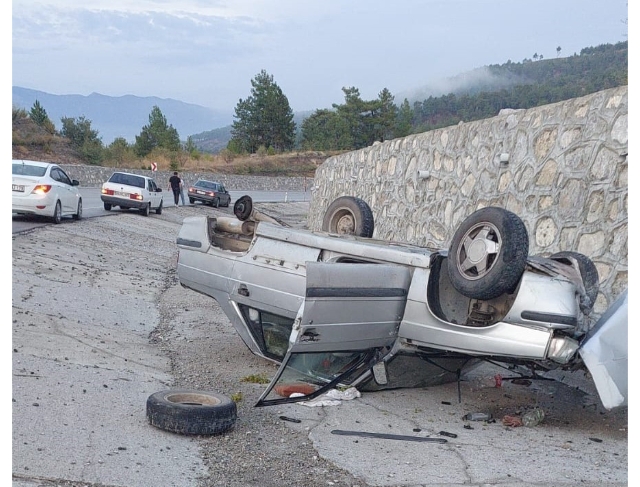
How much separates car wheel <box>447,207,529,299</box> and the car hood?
79 centimetres

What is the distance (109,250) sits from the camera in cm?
1700

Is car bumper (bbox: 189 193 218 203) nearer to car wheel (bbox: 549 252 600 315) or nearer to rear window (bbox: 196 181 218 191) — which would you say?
rear window (bbox: 196 181 218 191)

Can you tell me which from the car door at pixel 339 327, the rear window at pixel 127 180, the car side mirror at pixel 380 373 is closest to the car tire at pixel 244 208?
the car door at pixel 339 327

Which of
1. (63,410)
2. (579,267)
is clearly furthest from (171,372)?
(579,267)

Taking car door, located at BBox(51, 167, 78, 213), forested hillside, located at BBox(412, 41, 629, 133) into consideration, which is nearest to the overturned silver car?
car door, located at BBox(51, 167, 78, 213)

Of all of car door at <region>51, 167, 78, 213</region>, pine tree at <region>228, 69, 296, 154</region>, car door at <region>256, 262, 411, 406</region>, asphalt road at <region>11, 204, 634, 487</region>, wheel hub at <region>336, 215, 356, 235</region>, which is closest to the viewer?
asphalt road at <region>11, 204, 634, 487</region>

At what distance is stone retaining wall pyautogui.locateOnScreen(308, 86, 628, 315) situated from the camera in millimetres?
8461

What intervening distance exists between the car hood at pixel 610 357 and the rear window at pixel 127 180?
24893mm

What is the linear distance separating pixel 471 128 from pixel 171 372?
7285 mm

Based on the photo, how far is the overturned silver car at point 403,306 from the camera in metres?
6.07

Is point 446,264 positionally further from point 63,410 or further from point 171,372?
point 63,410

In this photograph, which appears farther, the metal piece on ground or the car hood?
the metal piece on ground

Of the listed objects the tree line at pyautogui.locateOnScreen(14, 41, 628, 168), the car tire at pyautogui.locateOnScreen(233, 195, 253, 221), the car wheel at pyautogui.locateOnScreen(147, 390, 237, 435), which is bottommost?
the car wheel at pyautogui.locateOnScreen(147, 390, 237, 435)

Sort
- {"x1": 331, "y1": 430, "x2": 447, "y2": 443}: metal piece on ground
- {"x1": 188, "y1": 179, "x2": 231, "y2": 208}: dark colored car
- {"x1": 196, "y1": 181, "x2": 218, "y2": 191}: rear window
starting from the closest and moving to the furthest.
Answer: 1. {"x1": 331, "y1": 430, "x2": 447, "y2": 443}: metal piece on ground
2. {"x1": 188, "y1": 179, "x2": 231, "y2": 208}: dark colored car
3. {"x1": 196, "y1": 181, "x2": 218, "y2": 191}: rear window
